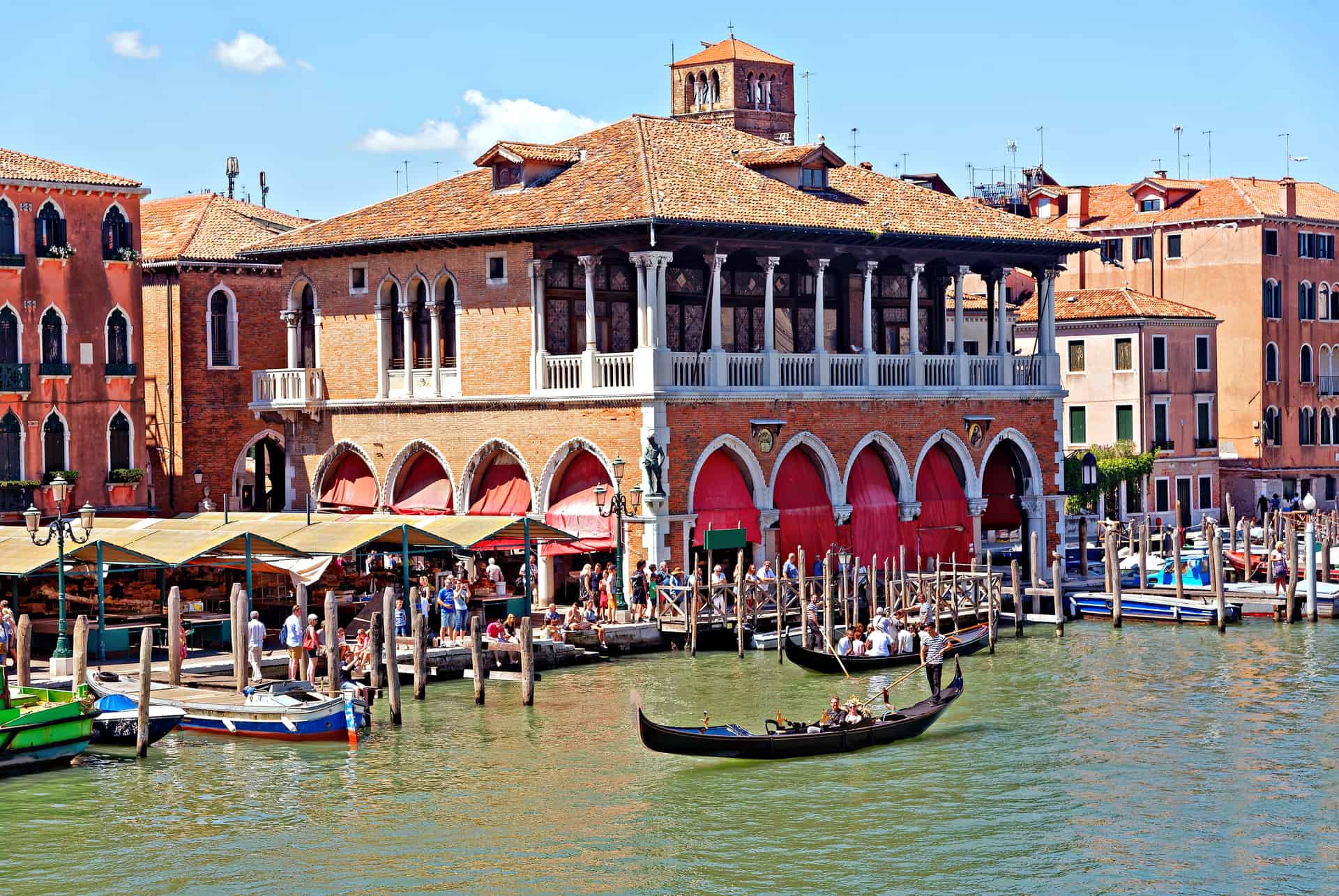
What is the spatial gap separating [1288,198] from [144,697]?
46.3 m

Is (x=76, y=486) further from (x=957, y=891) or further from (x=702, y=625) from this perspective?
(x=957, y=891)

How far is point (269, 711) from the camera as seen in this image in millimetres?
29516

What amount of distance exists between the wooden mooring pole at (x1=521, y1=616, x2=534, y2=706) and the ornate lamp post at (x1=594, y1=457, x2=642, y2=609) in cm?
674

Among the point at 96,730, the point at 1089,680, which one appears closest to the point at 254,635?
the point at 96,730

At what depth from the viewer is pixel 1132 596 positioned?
142 ft

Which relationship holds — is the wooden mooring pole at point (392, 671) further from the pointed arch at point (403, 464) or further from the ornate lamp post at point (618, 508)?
the pointed arch at point (403, 464)

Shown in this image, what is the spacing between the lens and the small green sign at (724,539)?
4022 cm

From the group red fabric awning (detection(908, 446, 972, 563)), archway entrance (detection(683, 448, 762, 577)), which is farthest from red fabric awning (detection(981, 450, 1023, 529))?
archway entrance (detection(683, 448, 762, 577))

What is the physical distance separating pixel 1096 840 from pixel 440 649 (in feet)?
44.3

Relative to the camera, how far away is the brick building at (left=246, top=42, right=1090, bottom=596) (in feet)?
133

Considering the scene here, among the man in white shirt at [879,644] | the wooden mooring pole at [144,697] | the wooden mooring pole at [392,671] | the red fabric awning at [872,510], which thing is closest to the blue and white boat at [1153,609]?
the red fabric awning at [872,510]

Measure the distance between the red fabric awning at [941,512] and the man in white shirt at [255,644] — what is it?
52.0ft

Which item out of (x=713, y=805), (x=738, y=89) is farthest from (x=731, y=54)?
(x=713, y=805)

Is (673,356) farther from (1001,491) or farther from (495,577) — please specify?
(1001,491)
